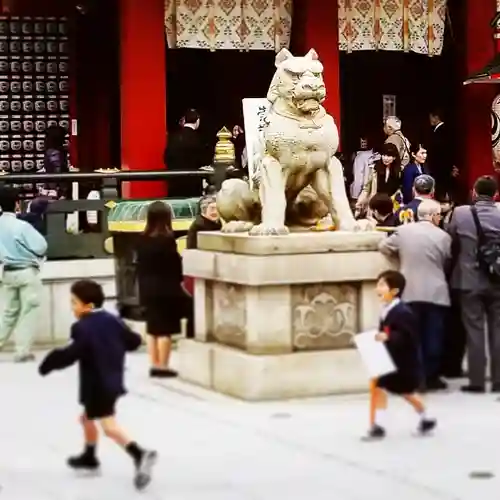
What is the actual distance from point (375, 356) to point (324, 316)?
1901 millimetres

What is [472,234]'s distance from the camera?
9969 mm

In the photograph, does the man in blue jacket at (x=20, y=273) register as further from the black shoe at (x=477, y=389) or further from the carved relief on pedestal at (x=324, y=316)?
the black shoe at (x=477, y=389)

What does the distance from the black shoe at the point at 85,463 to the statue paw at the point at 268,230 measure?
285cm

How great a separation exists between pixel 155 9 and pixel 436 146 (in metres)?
4.77

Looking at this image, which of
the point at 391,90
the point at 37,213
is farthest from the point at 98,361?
the point at 391,90

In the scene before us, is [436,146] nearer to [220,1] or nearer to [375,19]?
[375,19]

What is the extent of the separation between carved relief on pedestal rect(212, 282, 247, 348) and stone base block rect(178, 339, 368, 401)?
103 millimetres

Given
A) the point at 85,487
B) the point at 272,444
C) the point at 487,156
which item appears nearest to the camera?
the point at 85,487

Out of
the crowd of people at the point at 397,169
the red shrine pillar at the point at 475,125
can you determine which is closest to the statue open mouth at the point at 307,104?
the crowd of people at the point at 397,169

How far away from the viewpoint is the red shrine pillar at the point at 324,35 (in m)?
17.6

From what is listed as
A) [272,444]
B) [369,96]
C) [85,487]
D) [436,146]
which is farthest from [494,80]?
Answer: [85,487]

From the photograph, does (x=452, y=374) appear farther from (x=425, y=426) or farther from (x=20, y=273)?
(x=20, y=273)

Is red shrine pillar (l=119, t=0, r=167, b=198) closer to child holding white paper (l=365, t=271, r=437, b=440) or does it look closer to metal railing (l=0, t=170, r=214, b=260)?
metal railing (l=0, t=170, r=214, b=260)

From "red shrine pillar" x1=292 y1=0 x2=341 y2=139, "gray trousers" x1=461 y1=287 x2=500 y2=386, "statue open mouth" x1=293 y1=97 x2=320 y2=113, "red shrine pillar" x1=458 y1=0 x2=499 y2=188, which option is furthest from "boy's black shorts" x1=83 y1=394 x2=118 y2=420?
"red shrine pillar" x1=458 y1=0 x2=499 y2=188
